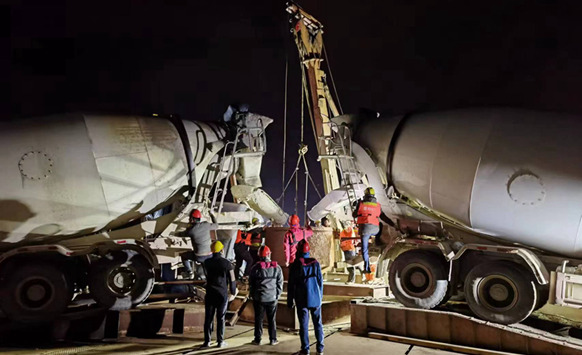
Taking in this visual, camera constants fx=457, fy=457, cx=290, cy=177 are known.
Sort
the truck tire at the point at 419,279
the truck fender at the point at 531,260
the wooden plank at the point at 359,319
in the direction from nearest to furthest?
the truck fender at the point at 531,260 → the truck tire at the point at 419,279 → the wooden plank at the point at 359,319

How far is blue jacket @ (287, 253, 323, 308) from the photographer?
6.55 m

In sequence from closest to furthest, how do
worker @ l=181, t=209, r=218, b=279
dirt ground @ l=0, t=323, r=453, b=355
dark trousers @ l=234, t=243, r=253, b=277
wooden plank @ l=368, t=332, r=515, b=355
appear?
wooden plank @ l=368, t=332, r=515, b=355, dirt ground @ l=0, t=323, r=453, b=355, worker @ l=181, t=209, r=218, b=279, dark trousers @ l=234, t=243, r=253, b=277

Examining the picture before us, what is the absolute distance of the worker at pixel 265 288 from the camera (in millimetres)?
7191

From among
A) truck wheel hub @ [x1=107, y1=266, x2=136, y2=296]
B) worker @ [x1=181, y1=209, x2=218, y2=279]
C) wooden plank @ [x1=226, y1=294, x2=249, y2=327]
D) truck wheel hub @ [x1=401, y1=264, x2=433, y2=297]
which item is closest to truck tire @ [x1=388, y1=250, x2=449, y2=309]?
truck wheel hub @ [x1=401, y1=264, x2=433, y2=297]

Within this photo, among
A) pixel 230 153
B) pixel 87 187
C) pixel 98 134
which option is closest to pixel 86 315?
pixel 87 187

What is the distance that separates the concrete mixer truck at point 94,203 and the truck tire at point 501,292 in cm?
490

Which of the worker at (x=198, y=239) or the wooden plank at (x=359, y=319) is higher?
the worker at (x=198, y=239)

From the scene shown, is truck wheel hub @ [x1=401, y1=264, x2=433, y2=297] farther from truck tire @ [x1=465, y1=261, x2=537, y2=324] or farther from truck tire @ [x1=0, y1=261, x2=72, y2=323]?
truck tire @ [x1=0, y1=261, x2=72, y2=323]

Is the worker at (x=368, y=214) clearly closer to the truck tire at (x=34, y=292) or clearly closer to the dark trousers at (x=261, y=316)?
the dark trousers at (x=261, y=316)

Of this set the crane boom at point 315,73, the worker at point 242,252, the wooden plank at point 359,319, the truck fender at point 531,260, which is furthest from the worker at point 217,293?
the crane boom at point 315,73

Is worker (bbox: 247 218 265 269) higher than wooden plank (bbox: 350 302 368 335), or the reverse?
worker (bbox: 247 218 265 269)

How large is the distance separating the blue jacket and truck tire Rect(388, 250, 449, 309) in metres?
1.85

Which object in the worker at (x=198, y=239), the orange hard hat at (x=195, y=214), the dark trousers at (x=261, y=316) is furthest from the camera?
the orange hard hat at (x=195, y=214)

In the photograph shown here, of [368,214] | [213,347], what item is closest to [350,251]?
[368,214]
